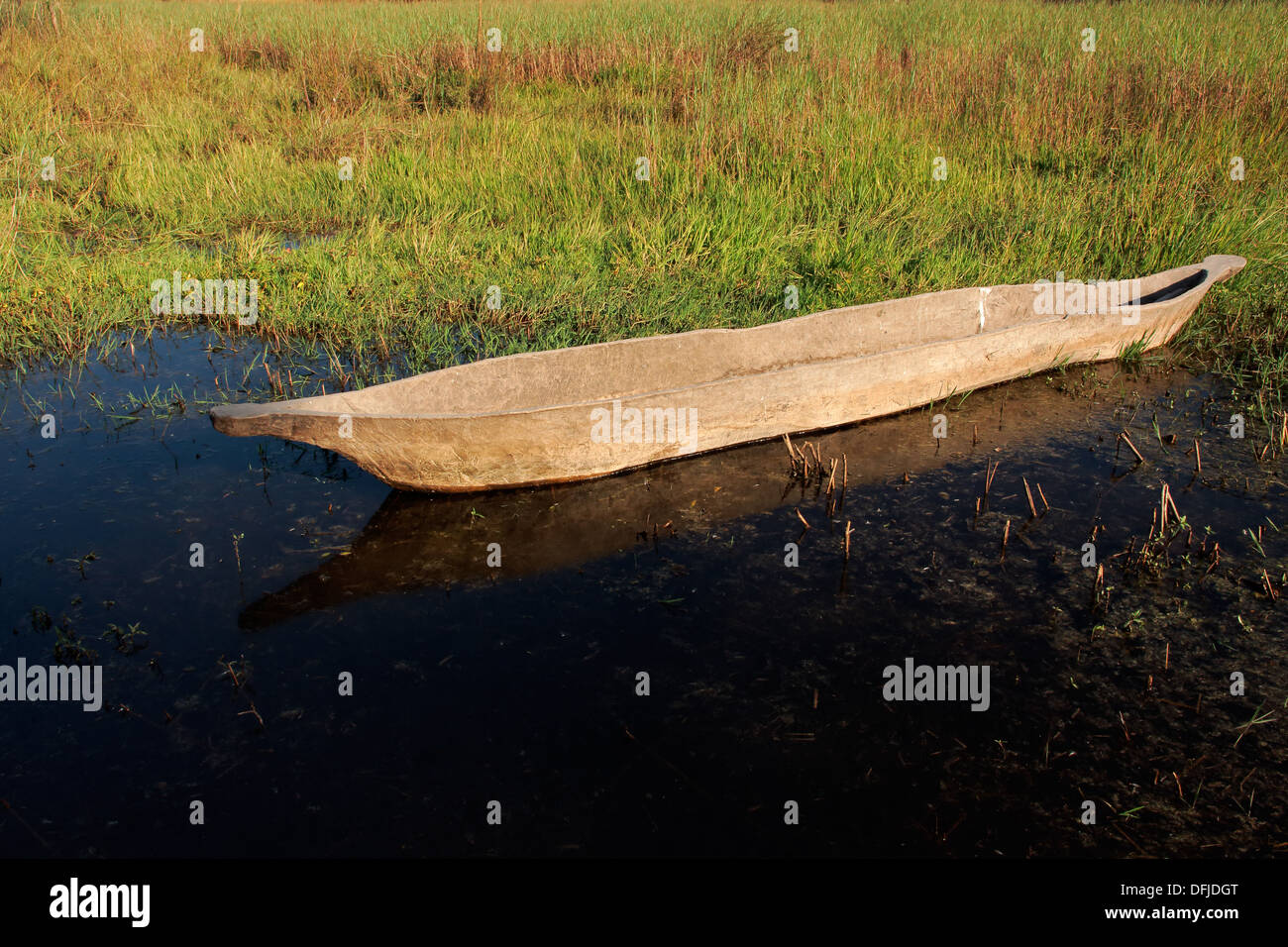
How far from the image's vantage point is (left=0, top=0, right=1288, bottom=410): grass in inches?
215

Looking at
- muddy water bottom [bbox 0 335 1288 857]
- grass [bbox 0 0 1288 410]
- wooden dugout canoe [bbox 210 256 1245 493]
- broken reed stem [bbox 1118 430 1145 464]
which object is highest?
grass [bbox 0 0 1288 410]

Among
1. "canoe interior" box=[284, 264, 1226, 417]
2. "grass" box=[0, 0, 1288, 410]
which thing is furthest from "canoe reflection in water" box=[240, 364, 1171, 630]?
"grass" box=[0, 0, 1288, 410]

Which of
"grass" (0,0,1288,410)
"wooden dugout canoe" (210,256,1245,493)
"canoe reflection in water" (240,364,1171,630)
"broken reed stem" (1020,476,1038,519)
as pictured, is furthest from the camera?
"grass" (0,0,1288,410)

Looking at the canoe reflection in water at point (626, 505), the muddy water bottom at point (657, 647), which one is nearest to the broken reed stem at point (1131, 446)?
the muddy water bottom at point (657, 647)

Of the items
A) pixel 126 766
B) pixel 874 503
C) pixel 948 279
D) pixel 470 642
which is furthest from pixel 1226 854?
pixel 948 279

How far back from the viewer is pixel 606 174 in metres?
6.91

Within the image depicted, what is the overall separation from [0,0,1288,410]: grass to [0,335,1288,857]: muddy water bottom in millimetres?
1494

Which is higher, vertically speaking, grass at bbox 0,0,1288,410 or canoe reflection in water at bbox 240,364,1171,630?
grass at bbox 0,0,1288,410

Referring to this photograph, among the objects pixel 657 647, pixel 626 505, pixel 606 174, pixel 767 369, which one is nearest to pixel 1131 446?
pixel 767 369

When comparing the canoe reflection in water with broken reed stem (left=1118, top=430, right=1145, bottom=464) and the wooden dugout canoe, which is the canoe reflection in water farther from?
broken reed stem (left=1118, top=430, right=1145, bottom=464)

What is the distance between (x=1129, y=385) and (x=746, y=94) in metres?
4.27

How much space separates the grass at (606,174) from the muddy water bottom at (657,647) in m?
1.49

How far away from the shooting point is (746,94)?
25.1 ft
